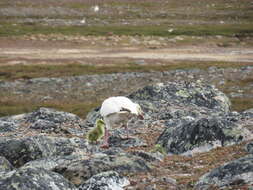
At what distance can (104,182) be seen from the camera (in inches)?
410

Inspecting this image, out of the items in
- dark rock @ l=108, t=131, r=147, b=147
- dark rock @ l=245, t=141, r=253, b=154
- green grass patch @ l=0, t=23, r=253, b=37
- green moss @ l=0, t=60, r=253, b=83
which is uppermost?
dark rock @ l=245, t=141, r=253, b=154

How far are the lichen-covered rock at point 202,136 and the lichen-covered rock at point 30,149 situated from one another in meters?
2.04

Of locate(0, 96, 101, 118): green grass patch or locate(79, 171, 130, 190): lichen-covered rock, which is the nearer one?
locate(79, 171, 130, 190): lichen-covered rock

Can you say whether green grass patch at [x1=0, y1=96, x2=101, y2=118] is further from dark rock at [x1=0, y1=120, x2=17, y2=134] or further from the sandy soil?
the sandy soil

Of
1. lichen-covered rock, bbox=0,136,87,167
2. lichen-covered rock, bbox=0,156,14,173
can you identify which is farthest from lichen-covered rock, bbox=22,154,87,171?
lichen-covered rock, bbox=0,136,87,167

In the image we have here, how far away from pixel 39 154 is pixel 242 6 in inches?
4008

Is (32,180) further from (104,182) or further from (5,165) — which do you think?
(5,165)

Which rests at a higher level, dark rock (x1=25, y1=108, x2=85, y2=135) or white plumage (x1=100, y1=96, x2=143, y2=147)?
white plumage (x1=100, y1=96, x2=143, y2=147)

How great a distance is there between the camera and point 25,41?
65000 mm

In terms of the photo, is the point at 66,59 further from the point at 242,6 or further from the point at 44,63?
the point at 242,6

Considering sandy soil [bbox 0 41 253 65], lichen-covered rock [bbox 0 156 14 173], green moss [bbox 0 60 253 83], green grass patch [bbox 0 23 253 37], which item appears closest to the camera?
lichen-covered rock [bbox 0 156 14 173]

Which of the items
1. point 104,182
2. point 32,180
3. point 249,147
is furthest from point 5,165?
point 249,147

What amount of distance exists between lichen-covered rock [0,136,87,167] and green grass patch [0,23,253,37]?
55295mm

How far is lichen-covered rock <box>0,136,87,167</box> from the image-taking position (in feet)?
45.4
